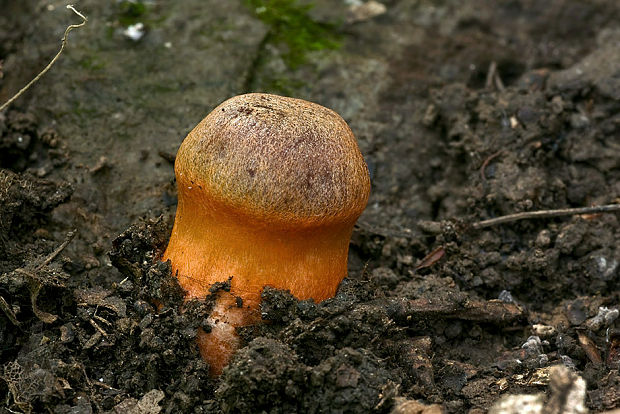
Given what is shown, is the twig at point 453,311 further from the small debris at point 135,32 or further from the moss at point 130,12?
the moss at point 130,12

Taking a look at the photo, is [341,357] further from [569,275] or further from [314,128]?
[569,275]

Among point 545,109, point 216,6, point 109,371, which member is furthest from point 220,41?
point 109,371

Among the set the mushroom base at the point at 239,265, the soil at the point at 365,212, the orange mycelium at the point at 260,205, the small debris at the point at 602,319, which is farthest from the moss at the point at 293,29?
the small debris at the point at 602,319

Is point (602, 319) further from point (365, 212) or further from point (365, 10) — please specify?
point (365, 10)

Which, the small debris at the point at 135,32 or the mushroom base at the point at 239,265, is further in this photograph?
the small debris at the point at 135,32

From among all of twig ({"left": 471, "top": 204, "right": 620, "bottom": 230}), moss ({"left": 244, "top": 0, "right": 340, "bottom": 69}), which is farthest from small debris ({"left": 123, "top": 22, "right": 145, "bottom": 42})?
twig ({"left": 471, "top": 204, "right": 620, "bottom": 230})

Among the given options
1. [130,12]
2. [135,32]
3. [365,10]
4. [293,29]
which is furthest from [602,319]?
[130,12]
